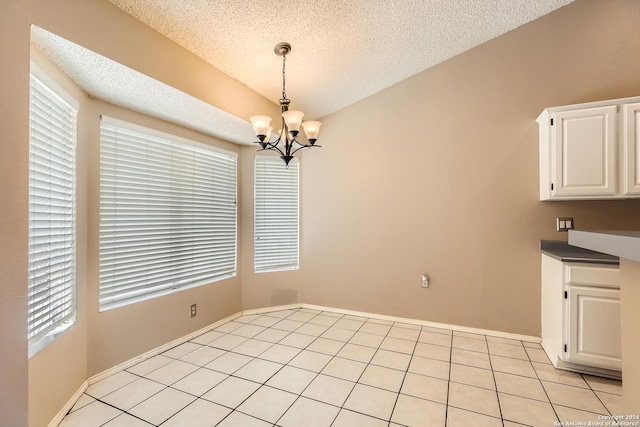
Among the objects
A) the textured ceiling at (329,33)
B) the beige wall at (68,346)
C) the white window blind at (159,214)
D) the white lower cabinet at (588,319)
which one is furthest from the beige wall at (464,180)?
the beige wall at (68,346)

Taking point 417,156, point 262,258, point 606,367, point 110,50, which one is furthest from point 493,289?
point 110,50

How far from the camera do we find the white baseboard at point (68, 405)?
5.55 ft

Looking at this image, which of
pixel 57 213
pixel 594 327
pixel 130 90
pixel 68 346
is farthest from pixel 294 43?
pixel 594 327

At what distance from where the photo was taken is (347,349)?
2641 millimetres

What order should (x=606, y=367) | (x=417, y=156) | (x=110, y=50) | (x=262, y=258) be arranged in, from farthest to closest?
(x=262, y=258)
(x=417, y=156)
(x=606, y=367)
(x=110, y=50)

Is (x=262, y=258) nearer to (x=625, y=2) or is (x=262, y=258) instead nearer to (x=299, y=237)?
(x=299, y=237)

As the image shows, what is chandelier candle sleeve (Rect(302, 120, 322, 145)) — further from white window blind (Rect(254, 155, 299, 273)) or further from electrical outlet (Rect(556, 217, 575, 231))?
electrical outlet (Rect(556, 217, 575, 231))

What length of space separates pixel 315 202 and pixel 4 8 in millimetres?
2985

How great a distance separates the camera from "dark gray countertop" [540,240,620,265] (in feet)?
6.83

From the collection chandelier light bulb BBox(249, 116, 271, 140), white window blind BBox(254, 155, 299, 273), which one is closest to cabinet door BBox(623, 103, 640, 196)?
chandelier light bulb BBox(249, 116, 271, 140)

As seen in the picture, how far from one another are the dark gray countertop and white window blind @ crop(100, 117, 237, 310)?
330 centimetres

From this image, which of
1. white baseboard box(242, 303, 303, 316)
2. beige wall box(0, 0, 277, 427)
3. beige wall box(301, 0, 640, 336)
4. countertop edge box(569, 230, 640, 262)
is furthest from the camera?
white baseboard box(242, 303, 303, 316)

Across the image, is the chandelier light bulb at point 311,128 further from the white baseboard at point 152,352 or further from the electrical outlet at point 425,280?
the white baseboard at point 152,352

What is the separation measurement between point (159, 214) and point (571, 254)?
11.8ft
